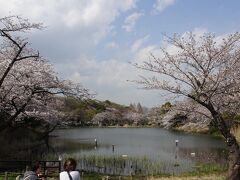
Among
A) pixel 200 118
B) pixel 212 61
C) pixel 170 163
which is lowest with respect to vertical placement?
pixel 170 163

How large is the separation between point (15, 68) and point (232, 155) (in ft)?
39.3

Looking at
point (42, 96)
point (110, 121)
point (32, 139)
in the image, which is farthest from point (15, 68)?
point (110, 121)

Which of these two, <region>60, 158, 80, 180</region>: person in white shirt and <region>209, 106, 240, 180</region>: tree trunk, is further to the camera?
<region>209, 106, 240, 180</region>: tree trunk

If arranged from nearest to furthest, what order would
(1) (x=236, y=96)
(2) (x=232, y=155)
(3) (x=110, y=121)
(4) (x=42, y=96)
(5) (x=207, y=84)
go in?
(2) (x=232, y=155) → (5) (x=207, y=84) → (1) (x=236, y=96) → (4) (x=42, y=96) → (3) (x=110, y=121)

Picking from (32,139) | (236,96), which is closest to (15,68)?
(236,96)

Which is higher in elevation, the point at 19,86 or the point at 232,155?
the point at 19,86

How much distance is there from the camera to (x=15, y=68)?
65.4ft

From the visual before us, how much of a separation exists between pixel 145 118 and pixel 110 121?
353 inches

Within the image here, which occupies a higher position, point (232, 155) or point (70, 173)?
point (232, 155)

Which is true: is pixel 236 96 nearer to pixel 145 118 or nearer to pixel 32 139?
pixel 32 139

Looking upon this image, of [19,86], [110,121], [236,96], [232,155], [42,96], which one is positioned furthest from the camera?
[110,121]

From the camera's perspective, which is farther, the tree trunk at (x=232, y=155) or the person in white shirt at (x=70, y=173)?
the tree trunk at (x=232, y=155)

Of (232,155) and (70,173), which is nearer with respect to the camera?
(70,173)

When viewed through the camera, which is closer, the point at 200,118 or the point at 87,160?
the point at 200,118
